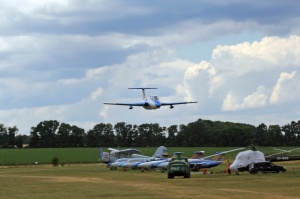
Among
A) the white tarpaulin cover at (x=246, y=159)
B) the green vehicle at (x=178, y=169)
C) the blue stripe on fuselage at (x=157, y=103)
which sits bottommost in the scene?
the green vehicle at (x=178, y=169)

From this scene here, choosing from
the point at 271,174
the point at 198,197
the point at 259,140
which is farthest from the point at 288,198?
the point at 259,140

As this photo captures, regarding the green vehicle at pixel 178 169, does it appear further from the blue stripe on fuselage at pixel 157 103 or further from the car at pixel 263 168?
the blue stripe on fuselage at pixel 157 103

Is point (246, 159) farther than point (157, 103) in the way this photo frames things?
No

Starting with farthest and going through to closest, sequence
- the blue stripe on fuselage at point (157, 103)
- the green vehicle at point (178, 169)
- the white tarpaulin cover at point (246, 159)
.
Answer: the blue stripe on fuselage at point (157, 103), the white tarpaulin cover at point (246, 159), the green vehicle at point (178, 169)

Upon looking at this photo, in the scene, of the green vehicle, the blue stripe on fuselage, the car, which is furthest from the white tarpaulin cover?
the blue stripe on fuselage

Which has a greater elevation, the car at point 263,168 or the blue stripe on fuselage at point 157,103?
the blue stripe on fuselage at point 157,103

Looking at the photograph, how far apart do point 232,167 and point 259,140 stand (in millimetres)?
139374

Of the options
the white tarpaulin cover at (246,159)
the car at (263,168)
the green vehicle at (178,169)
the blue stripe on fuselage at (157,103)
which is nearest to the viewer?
the green vehicle at (178,169)

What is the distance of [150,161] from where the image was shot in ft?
239

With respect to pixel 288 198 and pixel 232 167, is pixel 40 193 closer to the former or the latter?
pixel 288 198

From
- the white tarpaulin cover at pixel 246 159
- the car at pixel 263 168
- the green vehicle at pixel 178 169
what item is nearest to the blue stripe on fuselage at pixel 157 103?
the white tarpaulin cover at pixel 246 159

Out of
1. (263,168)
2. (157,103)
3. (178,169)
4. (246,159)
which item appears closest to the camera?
(178,169)

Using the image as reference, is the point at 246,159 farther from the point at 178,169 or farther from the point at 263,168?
the point at 178,169

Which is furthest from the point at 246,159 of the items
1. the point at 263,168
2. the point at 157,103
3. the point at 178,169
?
the point at 157,103
